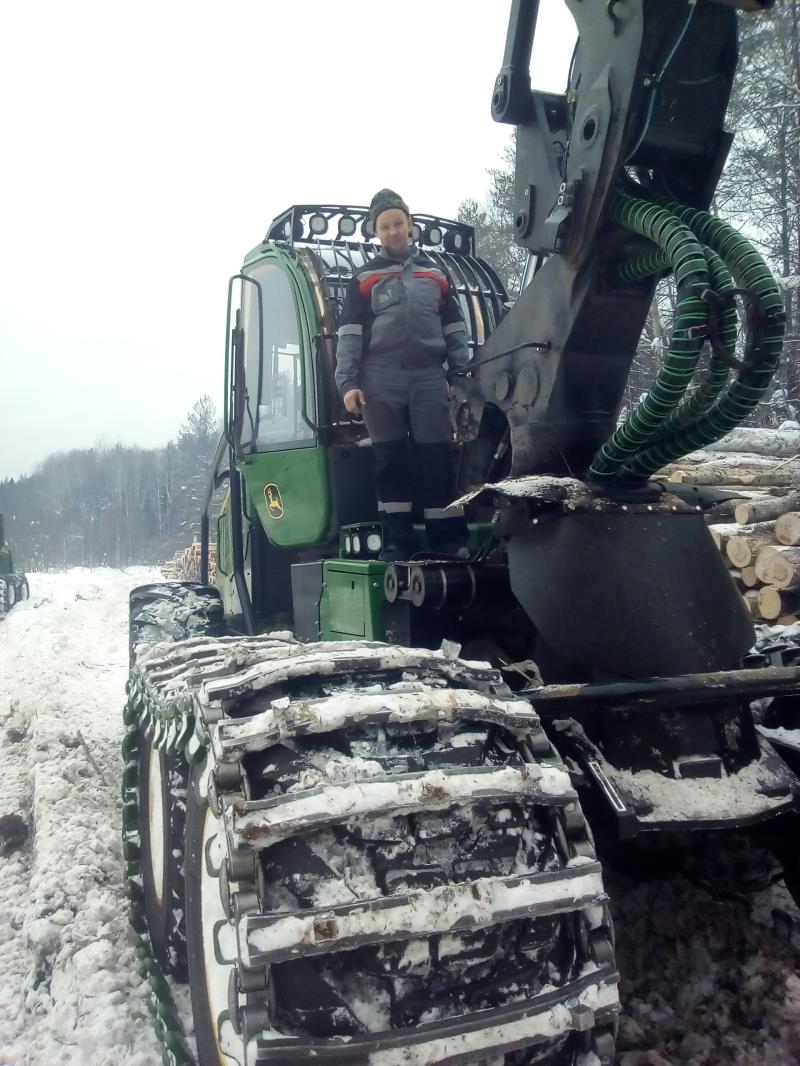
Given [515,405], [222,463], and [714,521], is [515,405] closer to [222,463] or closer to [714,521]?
[222,463]

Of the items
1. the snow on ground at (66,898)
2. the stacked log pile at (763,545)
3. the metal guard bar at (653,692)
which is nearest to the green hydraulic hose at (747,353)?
the metal guard bar at (653,692)

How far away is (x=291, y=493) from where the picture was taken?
3.92 m

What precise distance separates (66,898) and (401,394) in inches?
89.9

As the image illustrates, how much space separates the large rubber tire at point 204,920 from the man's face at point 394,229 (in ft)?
7.75

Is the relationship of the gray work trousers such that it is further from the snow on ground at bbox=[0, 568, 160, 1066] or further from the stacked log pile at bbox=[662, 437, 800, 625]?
the stacked log pile at bbox=[662, 437, 800, 625]

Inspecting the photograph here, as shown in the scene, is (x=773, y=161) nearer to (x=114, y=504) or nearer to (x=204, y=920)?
(x=204, y=920)

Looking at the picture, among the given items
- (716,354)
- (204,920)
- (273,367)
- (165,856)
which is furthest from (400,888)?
(273,367)

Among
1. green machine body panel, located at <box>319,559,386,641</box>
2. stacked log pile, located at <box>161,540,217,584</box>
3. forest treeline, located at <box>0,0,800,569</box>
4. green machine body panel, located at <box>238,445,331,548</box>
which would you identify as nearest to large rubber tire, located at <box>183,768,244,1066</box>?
green machine body panel, located at <box>319,559,386,641</box>

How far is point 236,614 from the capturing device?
4.96 metres

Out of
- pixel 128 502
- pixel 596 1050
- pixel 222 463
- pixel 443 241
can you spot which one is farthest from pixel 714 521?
pixel 128 502

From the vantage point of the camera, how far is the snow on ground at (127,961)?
85.3 inches

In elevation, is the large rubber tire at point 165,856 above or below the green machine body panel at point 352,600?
below

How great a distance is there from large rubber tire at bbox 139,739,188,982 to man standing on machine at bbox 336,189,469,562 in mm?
1146

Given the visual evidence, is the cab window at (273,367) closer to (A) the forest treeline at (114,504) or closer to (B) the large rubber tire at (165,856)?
(B) the large rubber tire at (165,856)
